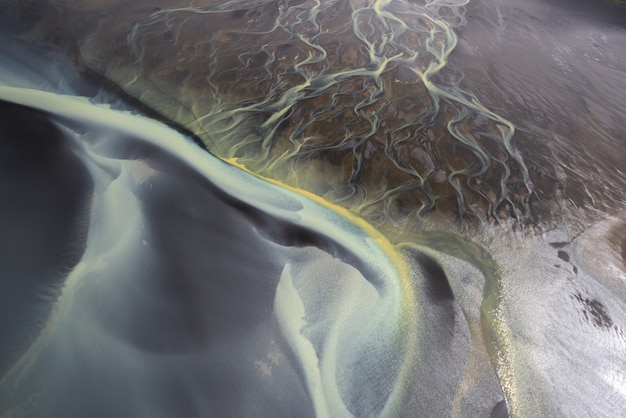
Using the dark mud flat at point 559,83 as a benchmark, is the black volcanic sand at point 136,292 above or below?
below

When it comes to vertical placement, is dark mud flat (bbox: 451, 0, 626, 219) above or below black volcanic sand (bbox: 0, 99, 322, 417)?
above

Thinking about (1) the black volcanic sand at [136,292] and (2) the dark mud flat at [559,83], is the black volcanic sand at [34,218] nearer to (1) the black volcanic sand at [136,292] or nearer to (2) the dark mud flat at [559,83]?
(1) the black volcanic sand at [136,292]

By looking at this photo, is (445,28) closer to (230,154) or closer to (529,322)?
(230,154)

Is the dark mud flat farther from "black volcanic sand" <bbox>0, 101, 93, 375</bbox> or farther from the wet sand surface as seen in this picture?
"black volcanic sand" <bbox>0, 101, 93, 375</bbox>

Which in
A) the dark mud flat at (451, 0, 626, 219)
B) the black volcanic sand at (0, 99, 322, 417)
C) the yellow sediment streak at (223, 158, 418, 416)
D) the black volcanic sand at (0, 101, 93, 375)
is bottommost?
the black volcanic sand at (0, 101, 93, 375)

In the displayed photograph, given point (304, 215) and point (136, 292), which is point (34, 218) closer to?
point (136, 292)

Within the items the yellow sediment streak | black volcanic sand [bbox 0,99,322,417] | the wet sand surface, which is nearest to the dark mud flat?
the wet sand surface

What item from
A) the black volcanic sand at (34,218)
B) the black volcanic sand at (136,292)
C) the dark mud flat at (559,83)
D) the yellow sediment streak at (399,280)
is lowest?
the black volcanic sand at (34,218)

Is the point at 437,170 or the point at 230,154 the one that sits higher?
the point at 437,170

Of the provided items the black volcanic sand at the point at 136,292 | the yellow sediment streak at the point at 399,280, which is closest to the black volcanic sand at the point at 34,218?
the black volcanic sand at the point at 136,292

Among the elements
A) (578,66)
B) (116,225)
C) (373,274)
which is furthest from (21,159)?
(578,66)

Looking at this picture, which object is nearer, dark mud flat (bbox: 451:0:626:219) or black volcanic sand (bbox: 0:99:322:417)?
black volcanic sand (bbox: 0:99:322:417)
